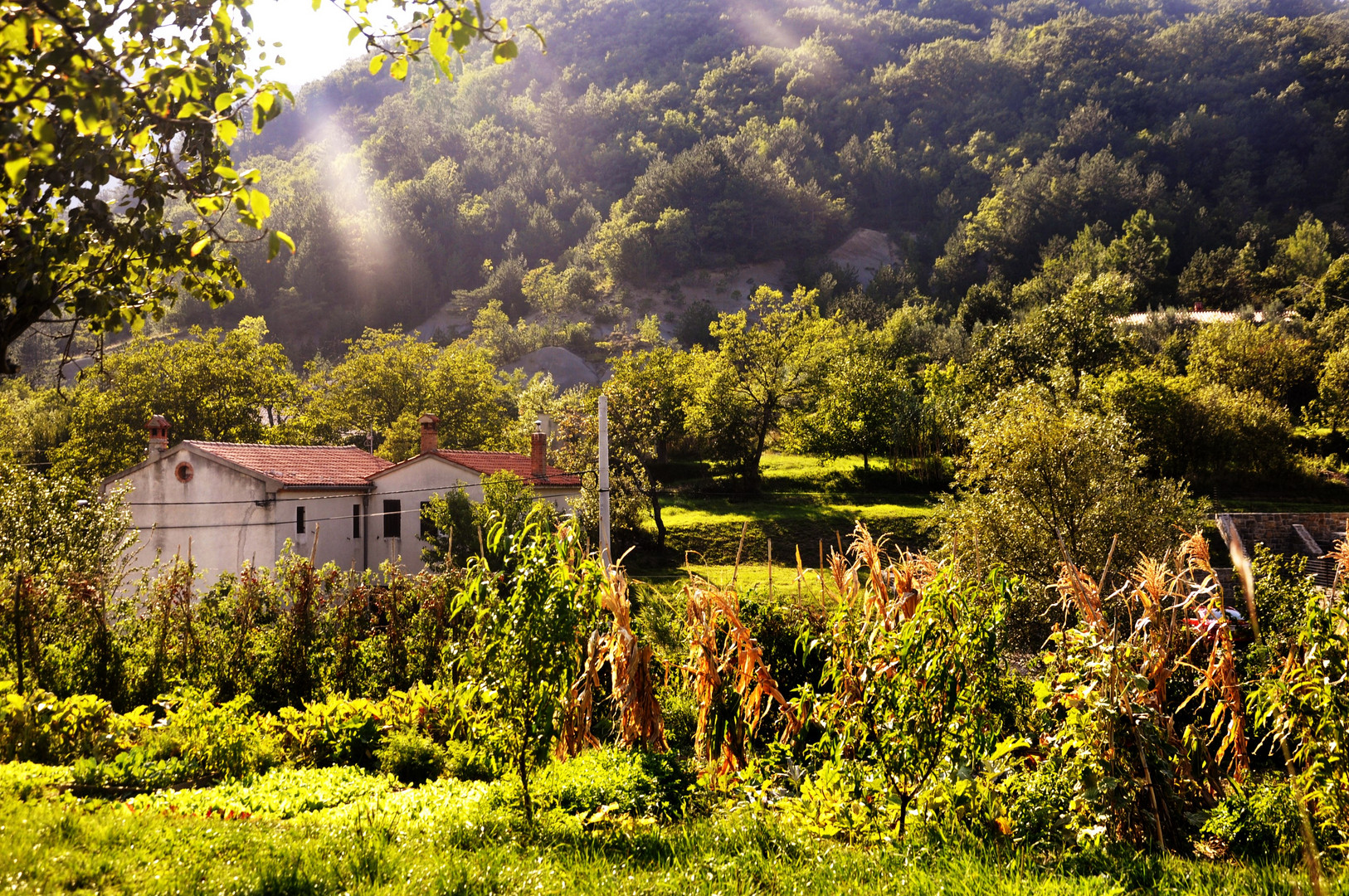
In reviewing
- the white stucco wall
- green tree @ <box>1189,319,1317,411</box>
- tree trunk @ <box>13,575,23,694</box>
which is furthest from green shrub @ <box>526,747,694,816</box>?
green tree @ <box>1189,319,1317,411</box>

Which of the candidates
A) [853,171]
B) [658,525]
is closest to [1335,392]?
[658,525]

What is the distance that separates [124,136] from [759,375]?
3641 cm

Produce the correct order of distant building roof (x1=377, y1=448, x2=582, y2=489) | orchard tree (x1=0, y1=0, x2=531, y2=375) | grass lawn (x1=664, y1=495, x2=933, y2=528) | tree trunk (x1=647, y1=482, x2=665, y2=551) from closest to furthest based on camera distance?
orchard tree (x1=0, y1=0, x2=531, y2=375), distant building roof (x1=377, y1=448, x2=582, y2=489), tree trunk (x1=647, y1=482, x2=665, y2=551), grass lawn (x1=664, y1=495, x2=933, y2=528)

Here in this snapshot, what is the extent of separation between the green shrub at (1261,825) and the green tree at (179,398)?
4061 centimetres

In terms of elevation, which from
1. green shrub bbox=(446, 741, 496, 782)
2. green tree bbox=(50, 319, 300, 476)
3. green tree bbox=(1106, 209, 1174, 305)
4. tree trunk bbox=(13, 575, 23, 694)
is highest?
green tree bbox=(1106, 209, 1174, 305)

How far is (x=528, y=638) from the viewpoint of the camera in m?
6.02

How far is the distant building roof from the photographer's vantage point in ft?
96.8

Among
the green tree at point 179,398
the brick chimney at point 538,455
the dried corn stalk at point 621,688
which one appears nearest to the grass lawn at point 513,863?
the dried corn stalk at point 621,688

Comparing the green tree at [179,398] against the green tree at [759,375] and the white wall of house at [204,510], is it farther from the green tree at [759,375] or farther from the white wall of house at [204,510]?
the green tree at [759,375]

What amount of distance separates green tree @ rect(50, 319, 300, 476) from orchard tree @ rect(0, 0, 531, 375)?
36350 millimetres

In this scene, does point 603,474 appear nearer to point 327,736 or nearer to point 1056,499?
point 1056,499

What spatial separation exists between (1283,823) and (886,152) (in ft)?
410

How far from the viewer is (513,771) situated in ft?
21.3

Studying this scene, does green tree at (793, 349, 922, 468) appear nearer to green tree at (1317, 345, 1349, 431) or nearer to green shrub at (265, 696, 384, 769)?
green tree at (1317, 345, 1349, 431)
